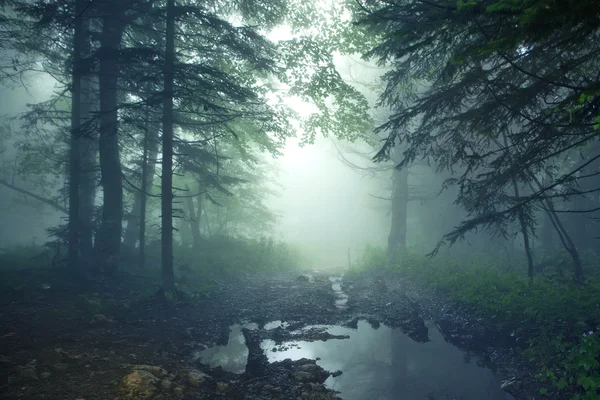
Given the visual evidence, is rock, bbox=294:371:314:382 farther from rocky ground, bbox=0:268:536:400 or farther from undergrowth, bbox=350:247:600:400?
undergrowth, bbox=350:247:600:400

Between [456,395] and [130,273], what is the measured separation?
11.2 m

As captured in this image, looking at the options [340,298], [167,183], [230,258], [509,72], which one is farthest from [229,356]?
[230,258]

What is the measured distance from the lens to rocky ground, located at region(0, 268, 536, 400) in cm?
480

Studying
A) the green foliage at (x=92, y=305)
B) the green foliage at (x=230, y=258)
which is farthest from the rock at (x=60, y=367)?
the green foliage at (x=230, y=258)

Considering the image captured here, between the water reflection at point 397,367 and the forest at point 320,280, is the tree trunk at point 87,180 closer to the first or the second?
the forest at point 320,280

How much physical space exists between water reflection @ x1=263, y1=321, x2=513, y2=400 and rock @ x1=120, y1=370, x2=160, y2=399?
2.47m

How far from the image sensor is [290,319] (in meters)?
9.34

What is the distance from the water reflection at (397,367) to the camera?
18.7ft

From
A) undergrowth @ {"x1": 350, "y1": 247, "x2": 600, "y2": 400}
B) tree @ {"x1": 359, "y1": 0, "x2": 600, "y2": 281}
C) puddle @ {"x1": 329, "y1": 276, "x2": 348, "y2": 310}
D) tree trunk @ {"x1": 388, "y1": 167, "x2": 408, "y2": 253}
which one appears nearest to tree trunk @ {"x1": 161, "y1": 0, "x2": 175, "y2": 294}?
puddle @ {"x1": 329, "y1": 276, "x2": 348, "y2": 310}

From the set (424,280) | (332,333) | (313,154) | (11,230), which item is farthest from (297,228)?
(332,333)

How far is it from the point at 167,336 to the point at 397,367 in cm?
503

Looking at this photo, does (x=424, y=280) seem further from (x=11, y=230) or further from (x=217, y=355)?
(x=11, y=230)

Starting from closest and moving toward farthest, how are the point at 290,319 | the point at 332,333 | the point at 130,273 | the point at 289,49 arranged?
1. the point at 332,333
2. the point at 290,319
3. the point at 289,49
4. the point at 130,273

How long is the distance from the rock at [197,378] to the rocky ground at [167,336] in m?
0.02
